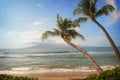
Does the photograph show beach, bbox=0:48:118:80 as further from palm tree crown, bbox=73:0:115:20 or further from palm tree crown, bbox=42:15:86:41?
palm tree crown, bbox=73:0:115:20

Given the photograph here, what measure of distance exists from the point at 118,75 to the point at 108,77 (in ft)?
0.83

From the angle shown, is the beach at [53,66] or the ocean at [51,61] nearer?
the beach at [53,66]

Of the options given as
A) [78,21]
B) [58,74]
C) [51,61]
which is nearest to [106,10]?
[78,21]

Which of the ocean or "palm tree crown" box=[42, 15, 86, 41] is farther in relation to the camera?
the ocean

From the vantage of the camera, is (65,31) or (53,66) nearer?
(65,31)

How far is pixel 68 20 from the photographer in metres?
16.2

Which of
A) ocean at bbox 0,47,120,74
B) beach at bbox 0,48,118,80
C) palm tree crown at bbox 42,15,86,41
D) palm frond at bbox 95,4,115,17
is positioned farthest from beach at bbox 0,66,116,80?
ocean at bbox 0,47,120,74

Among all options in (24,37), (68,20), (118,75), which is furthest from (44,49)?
(118,75)

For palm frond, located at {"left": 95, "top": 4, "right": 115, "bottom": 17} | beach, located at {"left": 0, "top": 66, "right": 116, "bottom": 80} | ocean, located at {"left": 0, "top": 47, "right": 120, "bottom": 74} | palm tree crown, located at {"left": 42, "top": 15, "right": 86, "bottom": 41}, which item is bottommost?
ocean, located at {"left": 0, "top": 47, "right": 120, "bottom": 74}

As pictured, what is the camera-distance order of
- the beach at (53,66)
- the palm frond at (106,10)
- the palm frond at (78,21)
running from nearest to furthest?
the palm frond at (106,10), the palm frond at (78,21), the beach at (53,66)

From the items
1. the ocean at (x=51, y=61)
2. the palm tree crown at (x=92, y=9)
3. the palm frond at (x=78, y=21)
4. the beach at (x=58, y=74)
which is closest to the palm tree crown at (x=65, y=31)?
the palm frond at (x=78, y=21)

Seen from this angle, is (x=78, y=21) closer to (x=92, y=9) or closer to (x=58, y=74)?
(x=92, y=9)

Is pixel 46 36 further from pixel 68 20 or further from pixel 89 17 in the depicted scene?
pixel 89 17

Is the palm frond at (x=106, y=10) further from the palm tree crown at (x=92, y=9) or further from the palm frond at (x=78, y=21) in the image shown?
the palm frond at (x=78, y=21)
